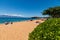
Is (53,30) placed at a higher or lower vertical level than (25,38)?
higher

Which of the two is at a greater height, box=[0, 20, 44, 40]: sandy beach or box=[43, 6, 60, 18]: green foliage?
box=[43, 6, 60, 18]: green foliage

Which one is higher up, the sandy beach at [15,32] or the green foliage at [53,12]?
the green foliage at [53,12]

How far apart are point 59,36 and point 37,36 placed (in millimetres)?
1057

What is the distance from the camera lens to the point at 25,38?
11.7 metres

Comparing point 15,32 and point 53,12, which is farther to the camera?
point 53,12

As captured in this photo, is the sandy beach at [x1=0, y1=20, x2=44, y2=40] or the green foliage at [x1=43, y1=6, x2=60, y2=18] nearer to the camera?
the sandy beach at [x1=0, y1=20, x2=44, y2=40]

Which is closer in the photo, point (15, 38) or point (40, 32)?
point (40, 32)

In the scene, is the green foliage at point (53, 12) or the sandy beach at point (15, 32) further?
the green foliage at point (53, 12)

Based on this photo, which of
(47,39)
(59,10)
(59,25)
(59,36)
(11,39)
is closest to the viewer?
(59,36)

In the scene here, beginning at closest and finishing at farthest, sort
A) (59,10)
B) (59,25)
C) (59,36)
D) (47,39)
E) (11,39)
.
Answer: (59,36) < (47,39) < (59,25) < (11,39) < (59,10)

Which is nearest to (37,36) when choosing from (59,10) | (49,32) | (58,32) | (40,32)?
(40,32)

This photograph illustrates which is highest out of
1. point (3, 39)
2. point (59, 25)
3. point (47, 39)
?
point (59, 25)

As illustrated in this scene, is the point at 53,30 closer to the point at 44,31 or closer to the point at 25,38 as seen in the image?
the point at 44,31

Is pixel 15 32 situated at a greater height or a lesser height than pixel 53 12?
lesser
